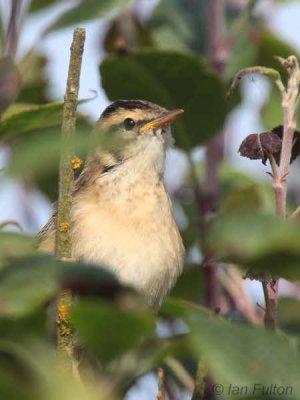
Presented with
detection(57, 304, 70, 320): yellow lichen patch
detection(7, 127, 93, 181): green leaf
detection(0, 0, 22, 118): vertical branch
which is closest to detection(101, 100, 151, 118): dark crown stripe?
detection(0, 0, 22, 118): vertical branch

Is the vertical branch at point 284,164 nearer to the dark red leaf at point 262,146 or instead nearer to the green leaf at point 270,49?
the dark red leaf at point 262,146

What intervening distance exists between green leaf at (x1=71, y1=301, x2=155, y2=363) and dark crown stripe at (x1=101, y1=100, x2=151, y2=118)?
9.25ft

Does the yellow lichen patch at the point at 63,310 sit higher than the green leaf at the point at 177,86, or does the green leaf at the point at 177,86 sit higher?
the green leaf at the point at 177,86

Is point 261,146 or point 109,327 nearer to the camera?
point 109,327

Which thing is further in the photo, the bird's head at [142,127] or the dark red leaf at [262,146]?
the bird's head at [142,127]

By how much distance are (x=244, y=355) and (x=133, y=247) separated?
247cm

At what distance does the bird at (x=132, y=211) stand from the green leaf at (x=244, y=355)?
7.23ft

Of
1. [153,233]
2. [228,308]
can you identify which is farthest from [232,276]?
[153,233]

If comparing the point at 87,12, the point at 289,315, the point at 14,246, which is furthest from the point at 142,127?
the point at 14,246

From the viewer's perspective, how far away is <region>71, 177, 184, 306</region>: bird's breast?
11.3 ft

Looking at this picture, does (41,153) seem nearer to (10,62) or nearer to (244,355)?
(244,355)

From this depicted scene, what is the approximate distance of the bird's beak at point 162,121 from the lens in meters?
3.61

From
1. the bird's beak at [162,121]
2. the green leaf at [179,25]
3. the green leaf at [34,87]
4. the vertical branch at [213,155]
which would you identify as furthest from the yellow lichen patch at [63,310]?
the green leaf at [179,25]

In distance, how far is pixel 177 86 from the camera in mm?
3523
